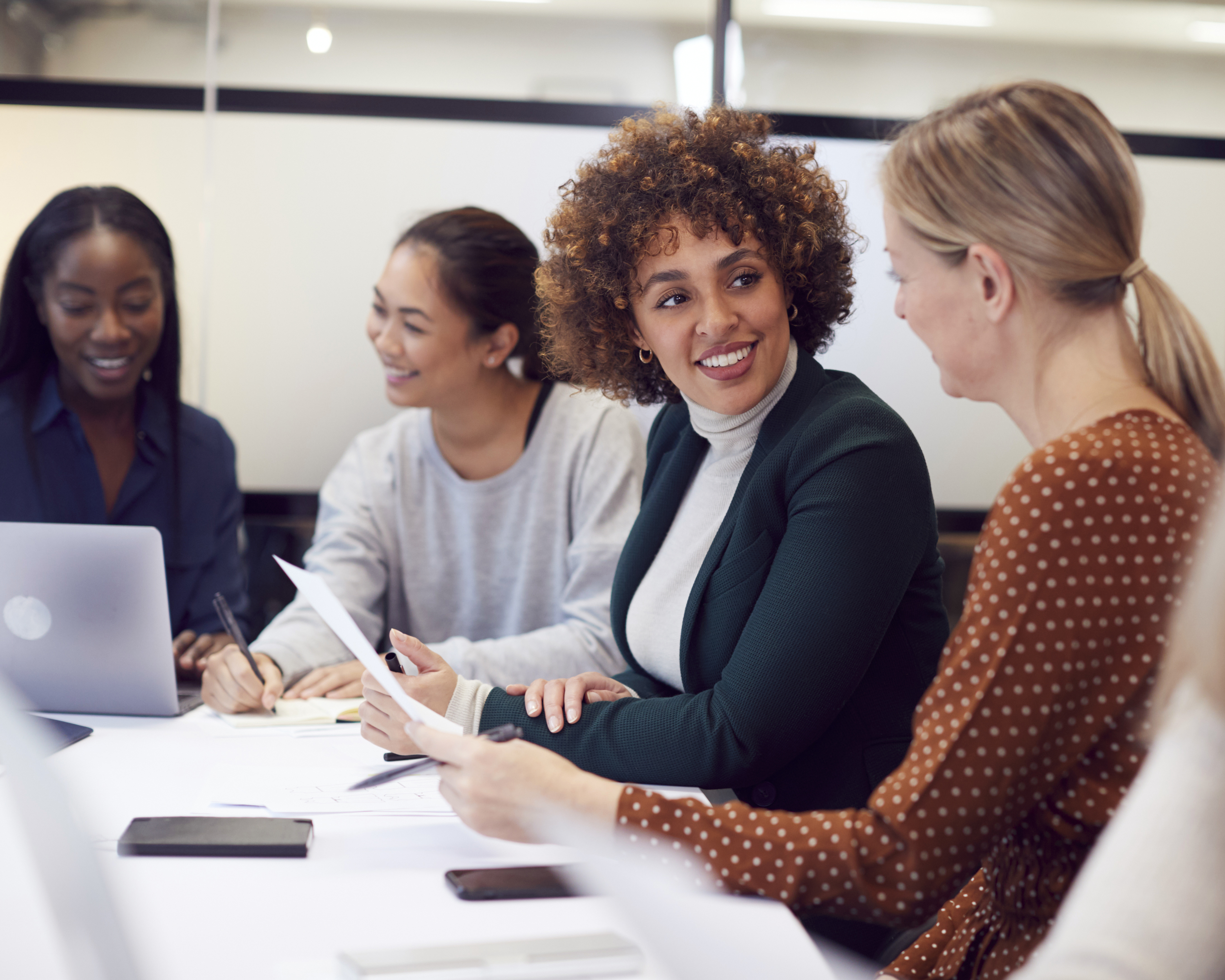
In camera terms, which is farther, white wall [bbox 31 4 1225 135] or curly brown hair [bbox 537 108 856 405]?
white wall [bbox 31 4 1225 135]

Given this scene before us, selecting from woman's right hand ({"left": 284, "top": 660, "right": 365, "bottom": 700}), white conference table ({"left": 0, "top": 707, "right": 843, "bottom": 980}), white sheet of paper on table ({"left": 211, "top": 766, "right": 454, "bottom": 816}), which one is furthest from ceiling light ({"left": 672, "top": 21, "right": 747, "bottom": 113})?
white conference table ({"left": 0, "top": 707, "right": 843, "bottom": 980})

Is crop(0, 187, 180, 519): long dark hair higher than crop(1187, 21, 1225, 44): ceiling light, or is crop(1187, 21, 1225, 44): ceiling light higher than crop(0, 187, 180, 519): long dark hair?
crop(1187, 21, 1225, 44): ceiling light

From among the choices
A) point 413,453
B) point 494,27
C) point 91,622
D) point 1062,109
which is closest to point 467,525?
point 413,453

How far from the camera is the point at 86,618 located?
1381 millimetres

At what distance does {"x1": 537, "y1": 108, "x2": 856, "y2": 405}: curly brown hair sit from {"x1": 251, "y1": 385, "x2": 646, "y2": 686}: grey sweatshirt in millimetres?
426

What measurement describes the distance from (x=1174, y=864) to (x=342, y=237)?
2.38m

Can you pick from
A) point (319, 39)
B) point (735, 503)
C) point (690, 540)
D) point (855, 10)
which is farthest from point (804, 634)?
point (319, 39)

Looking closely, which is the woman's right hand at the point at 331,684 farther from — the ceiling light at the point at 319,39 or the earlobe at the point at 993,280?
the ceiling light at the point at 319,39

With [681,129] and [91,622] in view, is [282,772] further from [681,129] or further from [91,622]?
[681,129]

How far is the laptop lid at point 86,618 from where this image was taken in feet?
4.42

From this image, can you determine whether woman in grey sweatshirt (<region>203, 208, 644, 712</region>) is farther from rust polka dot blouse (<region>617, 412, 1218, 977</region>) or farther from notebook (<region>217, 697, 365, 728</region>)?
rust polka dot blouse (<region>617, 412, 1218, 977</region>)

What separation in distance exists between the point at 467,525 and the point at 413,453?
0.67 feet

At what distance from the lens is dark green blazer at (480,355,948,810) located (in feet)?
3.78

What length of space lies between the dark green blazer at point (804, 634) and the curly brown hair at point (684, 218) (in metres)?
0.25
